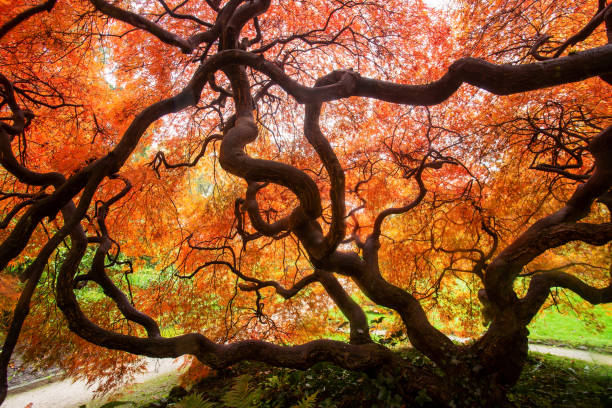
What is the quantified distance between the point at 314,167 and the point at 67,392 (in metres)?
7.78

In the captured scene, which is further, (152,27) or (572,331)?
(572,331)

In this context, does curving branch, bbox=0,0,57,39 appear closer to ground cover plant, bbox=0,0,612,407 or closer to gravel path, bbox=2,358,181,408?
ground cover plant, bbox=0,0,612,407

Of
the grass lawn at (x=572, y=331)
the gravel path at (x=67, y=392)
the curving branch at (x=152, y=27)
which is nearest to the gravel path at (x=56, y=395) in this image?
the gravel path at (x=67, y=392)

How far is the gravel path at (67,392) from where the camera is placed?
644 centimetres

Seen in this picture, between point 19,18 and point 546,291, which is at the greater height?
point 19,18

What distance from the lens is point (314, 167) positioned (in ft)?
18.2

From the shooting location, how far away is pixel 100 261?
3193 mm

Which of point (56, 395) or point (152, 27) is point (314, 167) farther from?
point (56, 395)

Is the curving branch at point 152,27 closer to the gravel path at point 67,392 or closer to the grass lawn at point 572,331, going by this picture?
the gravel path at point 67,392

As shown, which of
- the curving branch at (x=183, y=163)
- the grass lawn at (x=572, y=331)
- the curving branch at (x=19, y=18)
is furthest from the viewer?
the grass lawn at (x=572, y=331)

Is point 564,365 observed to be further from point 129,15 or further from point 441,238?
point 129,15

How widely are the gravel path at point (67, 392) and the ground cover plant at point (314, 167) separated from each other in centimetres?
204

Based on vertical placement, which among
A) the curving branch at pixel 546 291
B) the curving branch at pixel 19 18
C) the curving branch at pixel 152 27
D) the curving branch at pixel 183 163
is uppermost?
the curving branch at pixel 152 27

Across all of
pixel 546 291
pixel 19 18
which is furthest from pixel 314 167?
pixel 19 18
